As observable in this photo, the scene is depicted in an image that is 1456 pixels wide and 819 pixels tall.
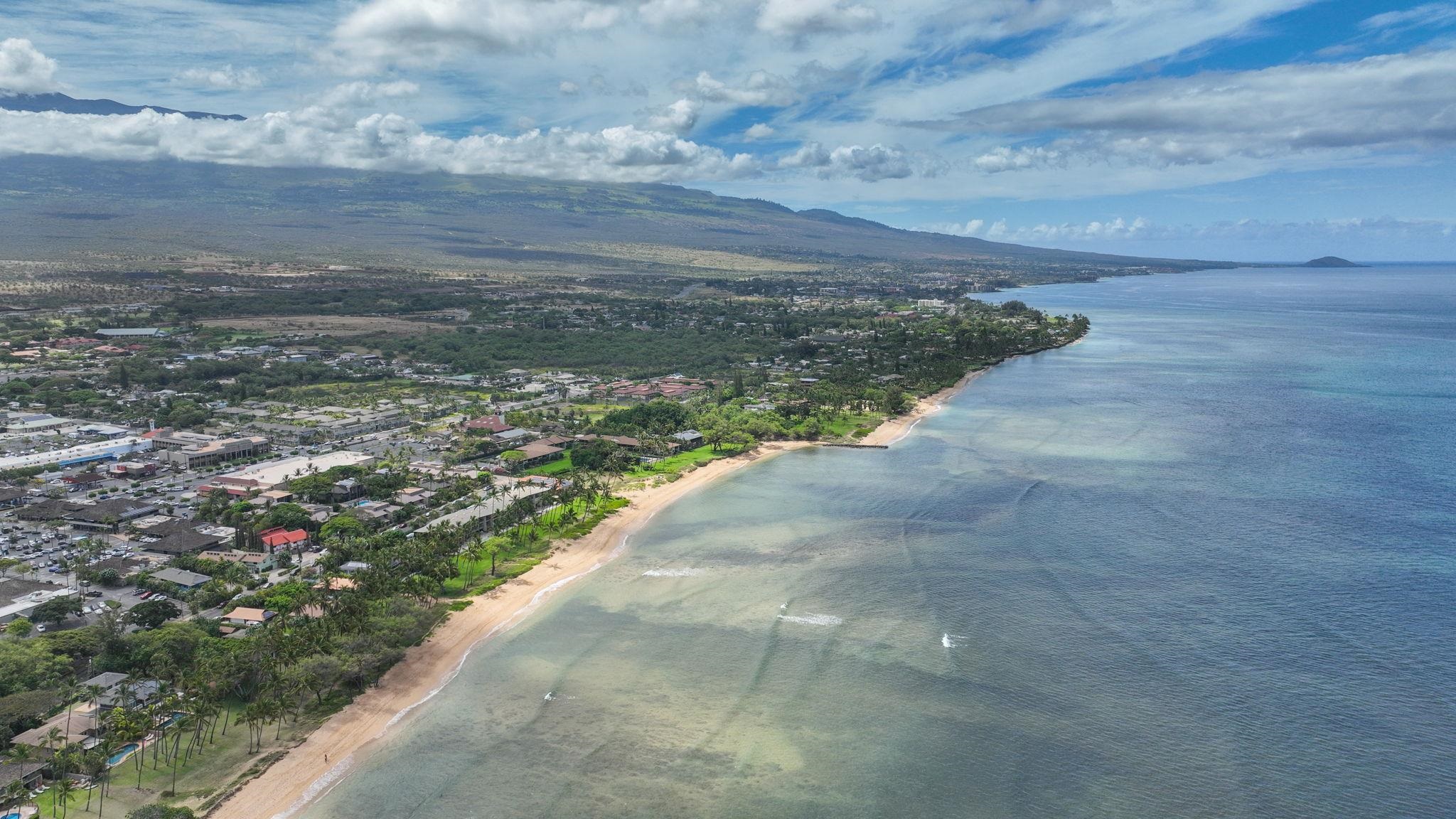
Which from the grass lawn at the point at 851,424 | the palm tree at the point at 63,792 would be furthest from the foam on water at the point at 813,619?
the grass lawn at the point at 851,424

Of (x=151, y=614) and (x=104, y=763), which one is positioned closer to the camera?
(x=104, y=763)

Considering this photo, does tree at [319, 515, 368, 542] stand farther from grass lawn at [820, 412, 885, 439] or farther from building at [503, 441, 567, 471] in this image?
grass lawn at [820, 412, 885, 439]

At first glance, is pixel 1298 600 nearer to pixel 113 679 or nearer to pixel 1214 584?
pixel 1214 584

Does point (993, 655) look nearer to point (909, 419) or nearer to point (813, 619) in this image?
point (813, 619)

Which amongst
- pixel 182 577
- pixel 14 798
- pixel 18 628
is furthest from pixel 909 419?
pixel 14 798

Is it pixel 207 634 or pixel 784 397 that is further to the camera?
pixel 784 397

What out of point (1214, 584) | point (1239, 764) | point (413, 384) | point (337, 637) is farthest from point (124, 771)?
point (413, 384)
